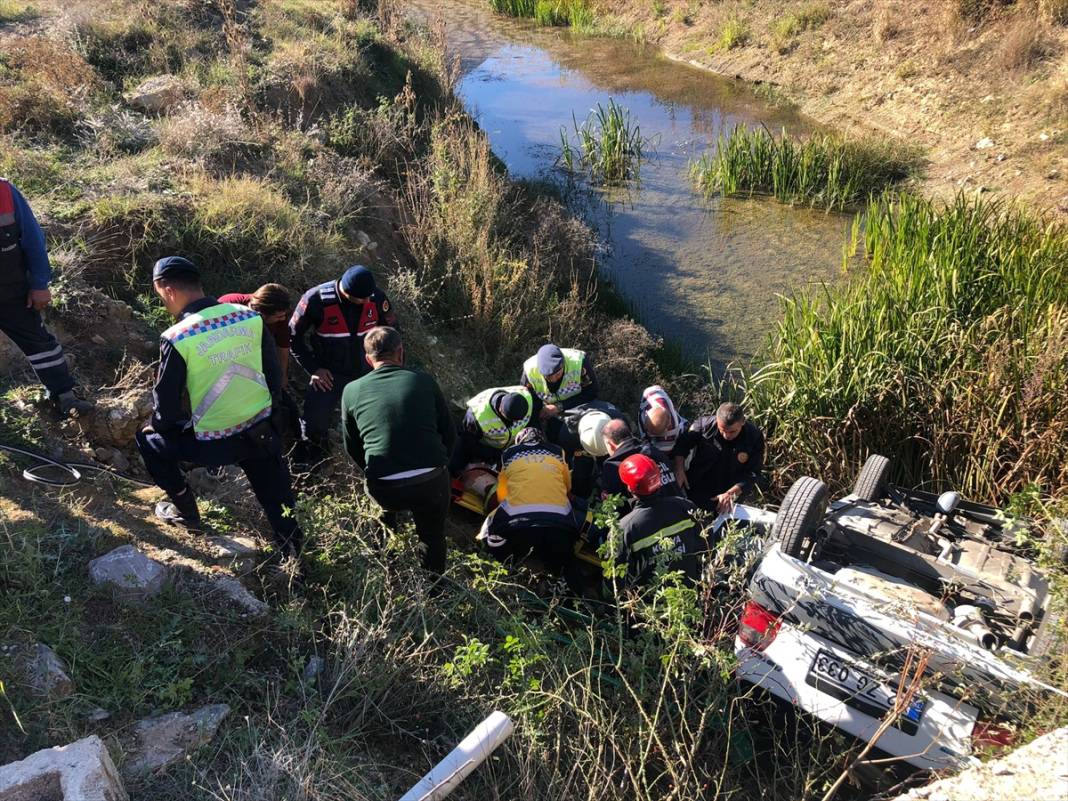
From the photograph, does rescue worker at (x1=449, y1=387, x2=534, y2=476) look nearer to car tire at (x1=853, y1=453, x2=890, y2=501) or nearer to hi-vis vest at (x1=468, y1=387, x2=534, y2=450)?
hi-vis vest at (x1=468, y1=387, x2=534, y2=450)

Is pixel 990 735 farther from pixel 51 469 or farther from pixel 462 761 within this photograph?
pixel 51 469

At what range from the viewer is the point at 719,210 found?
10.8 m

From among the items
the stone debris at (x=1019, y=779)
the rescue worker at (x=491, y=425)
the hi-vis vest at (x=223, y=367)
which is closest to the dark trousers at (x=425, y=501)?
the hi-vis vest at (x=223, y=367)

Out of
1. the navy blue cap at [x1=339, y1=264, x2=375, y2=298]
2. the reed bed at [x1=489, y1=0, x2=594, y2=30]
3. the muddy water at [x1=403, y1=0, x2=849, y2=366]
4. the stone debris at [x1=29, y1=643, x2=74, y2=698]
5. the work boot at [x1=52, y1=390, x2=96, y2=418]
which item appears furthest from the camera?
the reed bed at [x1=489, y1=0, x2=594, y2=30]

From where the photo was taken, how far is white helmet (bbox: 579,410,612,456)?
179 inches

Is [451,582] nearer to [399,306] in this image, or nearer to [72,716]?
[72,716]

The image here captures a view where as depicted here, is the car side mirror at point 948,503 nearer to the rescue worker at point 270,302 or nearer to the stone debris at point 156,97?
the rescue worker at point 270,302

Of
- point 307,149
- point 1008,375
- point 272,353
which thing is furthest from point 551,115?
point 272,353

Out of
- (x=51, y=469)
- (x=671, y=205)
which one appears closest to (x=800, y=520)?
(x=51, y=469)

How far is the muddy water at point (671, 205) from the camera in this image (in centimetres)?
858

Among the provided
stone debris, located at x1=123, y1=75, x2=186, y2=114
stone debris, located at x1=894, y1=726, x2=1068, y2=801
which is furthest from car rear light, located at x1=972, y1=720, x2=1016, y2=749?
stone debris, located at x1=123, y1=75, x2=186, y2=114

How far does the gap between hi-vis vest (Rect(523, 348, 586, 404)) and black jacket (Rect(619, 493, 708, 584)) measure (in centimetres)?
151

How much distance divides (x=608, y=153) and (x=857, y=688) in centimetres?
1017

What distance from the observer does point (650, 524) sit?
3523mm
